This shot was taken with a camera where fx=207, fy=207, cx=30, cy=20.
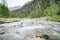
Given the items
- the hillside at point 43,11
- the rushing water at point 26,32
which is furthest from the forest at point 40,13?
the rushing water at point 26,32

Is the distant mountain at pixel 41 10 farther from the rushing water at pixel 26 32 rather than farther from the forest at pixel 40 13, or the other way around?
the rushing water at pixel 26 32

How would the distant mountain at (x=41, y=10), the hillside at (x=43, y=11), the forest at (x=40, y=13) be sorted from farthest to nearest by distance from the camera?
1. the distant mountain at (x=41, y=10)
2. the hillside at (x=43, y=11)
3. the forest at (x=40, y=13)

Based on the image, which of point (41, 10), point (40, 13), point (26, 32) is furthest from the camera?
point (41, 10)

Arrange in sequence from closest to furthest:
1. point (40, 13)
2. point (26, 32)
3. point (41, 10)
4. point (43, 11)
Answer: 1. point (26, 32)
2. point (40, 13)
3. point (43, 11)
4. point (41, 10)

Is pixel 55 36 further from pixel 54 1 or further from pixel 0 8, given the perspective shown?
pixel 54 1

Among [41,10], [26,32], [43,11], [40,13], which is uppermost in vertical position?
[41,10]

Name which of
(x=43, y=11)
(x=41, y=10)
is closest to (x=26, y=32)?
(x=43, y=11)

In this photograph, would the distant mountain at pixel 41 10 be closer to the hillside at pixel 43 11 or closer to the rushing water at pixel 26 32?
the hillside at pixel 43 11

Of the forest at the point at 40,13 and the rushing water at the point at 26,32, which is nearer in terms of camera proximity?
the rushing water at the point at 26,32

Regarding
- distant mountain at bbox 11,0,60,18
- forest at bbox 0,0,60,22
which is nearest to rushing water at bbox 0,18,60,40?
forest at bbox 0,0,60,22

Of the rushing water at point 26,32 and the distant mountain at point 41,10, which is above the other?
the distant mountain at point 41,10

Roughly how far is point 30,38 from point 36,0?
29.4 metres

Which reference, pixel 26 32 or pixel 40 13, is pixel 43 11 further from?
pixel 26 32

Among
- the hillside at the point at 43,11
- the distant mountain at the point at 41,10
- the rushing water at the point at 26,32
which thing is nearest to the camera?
the rushing water at the point at 26,32
